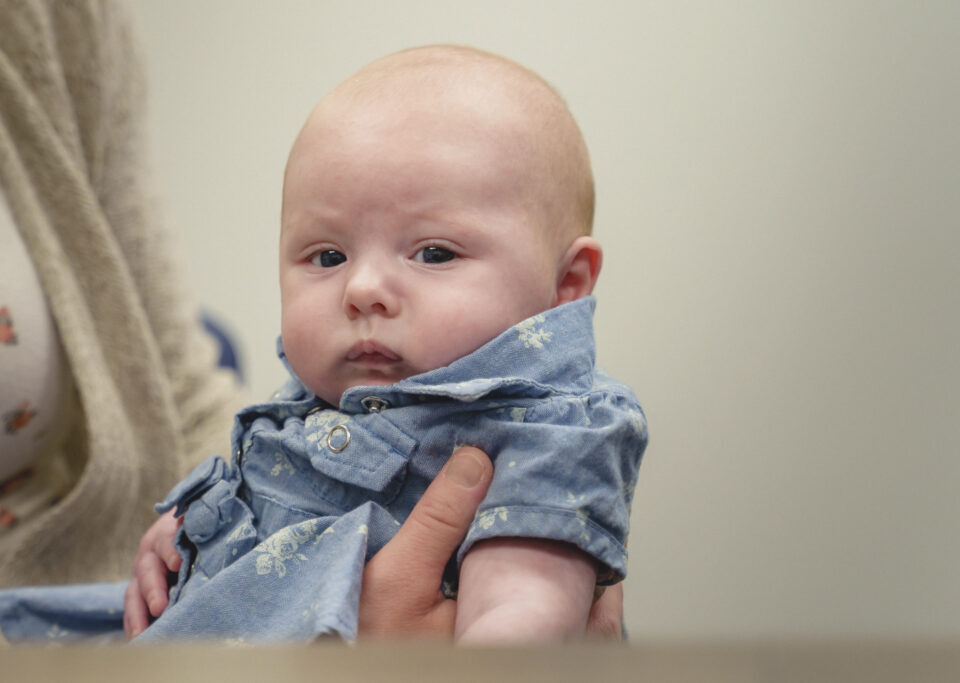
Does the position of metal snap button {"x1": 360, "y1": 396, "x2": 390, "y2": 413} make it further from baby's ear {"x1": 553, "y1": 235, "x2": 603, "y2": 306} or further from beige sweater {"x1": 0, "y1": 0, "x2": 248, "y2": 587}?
beige sweater {"x1": 0, "y1": 0, "x2": 248, "y2": 587}

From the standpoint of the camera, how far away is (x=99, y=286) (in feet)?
3.31

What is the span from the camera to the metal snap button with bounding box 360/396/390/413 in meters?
0.60

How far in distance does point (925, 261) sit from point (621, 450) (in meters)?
0.90

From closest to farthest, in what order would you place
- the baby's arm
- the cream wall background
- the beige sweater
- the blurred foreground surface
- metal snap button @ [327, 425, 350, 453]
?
the blurred foreground surface → the baby's arm → metal snap button @ [327, 425, 350, 453] → the beige sweater → the cream wall background

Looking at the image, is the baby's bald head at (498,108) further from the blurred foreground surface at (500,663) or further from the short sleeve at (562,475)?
the blurred foreground surface at (500,663)

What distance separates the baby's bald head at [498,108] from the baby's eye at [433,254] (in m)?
0.08

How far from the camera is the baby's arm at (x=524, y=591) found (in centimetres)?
49

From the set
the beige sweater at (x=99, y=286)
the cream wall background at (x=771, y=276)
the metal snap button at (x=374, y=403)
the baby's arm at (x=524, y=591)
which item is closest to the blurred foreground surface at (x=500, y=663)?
the baby's arm at (x=524, y=591)

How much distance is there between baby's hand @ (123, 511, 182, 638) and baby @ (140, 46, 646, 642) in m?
0.04

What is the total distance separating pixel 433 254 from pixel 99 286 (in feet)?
1.89

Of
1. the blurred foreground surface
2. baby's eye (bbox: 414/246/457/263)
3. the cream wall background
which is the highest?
the blurred foreground surface

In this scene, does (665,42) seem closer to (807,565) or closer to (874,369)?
(874,369)

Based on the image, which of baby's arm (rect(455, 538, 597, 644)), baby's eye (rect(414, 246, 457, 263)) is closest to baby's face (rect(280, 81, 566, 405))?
baby's eye (rect(414, 246, 457, 263))

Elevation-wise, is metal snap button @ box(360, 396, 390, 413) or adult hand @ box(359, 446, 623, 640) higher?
metal snap button @ box(360, 396, 390, 413)
